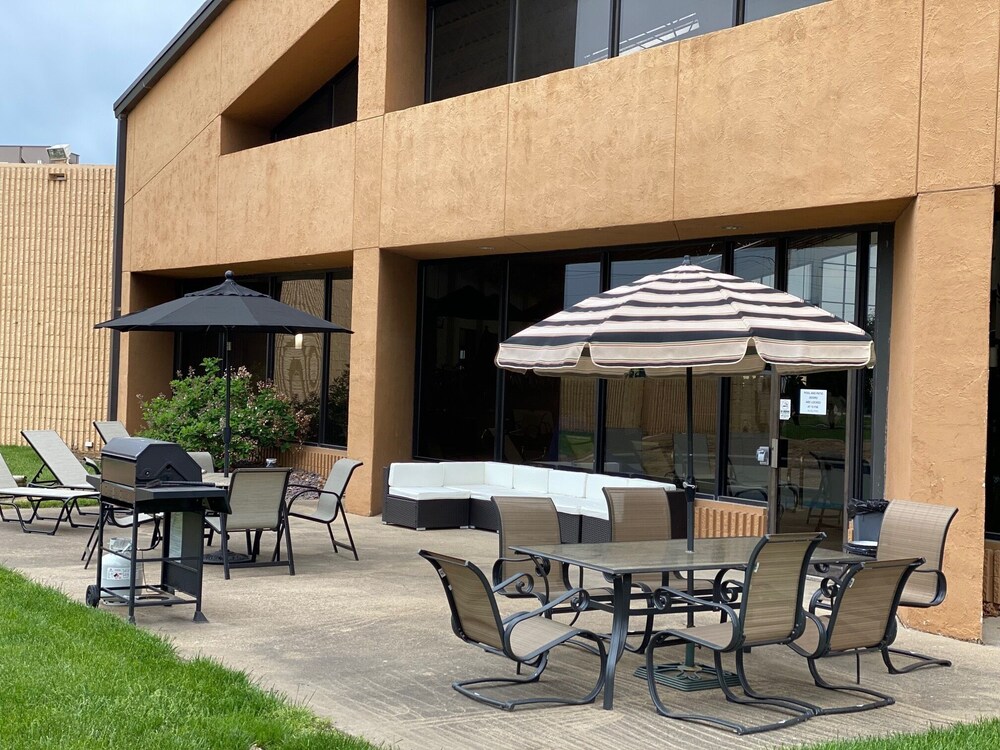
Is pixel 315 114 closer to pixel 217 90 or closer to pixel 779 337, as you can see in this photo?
pixel 217 90

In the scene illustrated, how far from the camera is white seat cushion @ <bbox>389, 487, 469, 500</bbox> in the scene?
13.8 meters

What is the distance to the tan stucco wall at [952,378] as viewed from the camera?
8.64m

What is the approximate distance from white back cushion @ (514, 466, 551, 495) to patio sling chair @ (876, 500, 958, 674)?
19.8ft

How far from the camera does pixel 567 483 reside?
13.4 m

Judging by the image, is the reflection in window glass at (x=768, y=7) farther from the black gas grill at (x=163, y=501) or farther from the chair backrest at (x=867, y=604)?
the black gas grill at (x=163, y=501)

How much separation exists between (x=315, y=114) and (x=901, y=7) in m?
11.3

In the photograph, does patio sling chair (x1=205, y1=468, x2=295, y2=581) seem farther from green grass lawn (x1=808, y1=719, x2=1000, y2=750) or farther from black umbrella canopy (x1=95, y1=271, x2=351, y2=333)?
green grass lawn (x1=808, y1=719, x2=1000, y2=750)

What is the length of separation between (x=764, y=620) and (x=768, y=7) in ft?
24.1

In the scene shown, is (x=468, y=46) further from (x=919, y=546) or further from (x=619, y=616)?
(x=619, y=616)

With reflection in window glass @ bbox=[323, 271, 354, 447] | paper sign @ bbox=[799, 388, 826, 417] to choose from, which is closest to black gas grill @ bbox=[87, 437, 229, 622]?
paper sign @ bbox=[799, 388, 826, 417]

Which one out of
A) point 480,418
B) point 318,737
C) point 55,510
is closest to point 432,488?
point 480,418

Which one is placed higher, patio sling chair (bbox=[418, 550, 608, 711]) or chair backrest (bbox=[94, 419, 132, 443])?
chair backrest (bbox=[94, 419, 132, 443])

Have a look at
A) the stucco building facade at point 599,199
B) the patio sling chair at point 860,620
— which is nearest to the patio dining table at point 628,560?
the patio sling chair at point 860,620

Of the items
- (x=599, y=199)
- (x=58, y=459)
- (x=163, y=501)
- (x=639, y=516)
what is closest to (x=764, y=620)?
(x=639, y=516)
